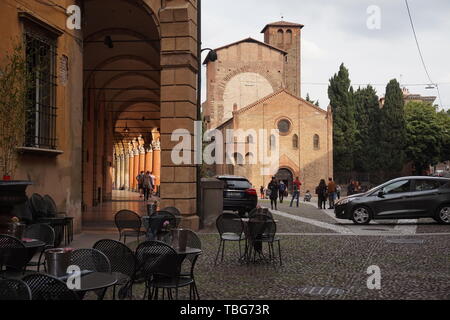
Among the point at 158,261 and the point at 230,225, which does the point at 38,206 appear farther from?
the point at 158,261

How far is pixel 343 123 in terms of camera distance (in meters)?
58.3

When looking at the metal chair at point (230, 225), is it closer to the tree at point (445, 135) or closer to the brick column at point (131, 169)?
the brick column at point (131, 169)

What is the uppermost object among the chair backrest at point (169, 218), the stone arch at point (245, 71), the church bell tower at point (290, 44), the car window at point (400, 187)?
the church bell tower at point (290, 44)

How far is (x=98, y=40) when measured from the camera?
18.1m

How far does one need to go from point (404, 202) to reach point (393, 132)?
142 ft

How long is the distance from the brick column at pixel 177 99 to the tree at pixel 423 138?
2038 inches

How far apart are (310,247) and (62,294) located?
27.1 ft

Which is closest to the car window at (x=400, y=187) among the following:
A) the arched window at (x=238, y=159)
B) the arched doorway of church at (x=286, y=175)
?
the arched window at (x=238, y=159)

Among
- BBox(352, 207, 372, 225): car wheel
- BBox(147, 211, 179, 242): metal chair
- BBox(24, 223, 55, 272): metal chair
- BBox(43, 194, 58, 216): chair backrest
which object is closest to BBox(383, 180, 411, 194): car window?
BBox(352, 207, 372, 225): car wheel

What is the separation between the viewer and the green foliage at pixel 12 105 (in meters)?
8.68

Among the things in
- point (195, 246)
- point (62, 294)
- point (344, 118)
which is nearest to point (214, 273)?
point (195, 246)

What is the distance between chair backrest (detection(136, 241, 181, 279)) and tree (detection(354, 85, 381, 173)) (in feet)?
179

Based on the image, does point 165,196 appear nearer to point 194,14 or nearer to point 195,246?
point 194,14

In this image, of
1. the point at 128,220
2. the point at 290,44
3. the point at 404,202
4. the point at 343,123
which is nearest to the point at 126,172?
the point at 343,123
